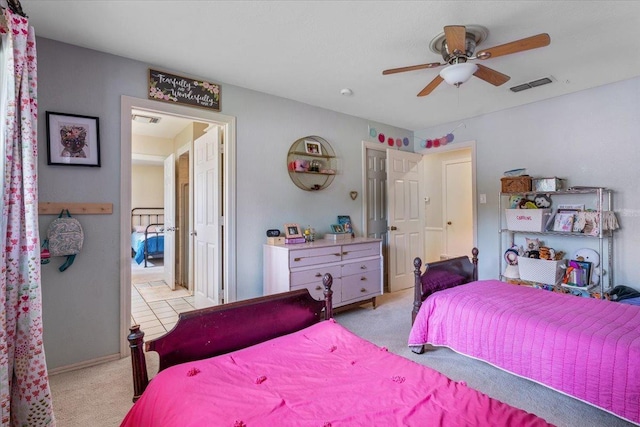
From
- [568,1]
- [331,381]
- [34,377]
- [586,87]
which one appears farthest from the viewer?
[586,87]

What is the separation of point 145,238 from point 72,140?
462cm

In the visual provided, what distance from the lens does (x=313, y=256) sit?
3162mm

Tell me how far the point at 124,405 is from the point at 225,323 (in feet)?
3.82

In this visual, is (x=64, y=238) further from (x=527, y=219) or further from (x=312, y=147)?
(x=527, y=219)

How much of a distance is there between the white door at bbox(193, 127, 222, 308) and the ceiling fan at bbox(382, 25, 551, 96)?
2.12m

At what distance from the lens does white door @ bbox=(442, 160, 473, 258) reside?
228 inches

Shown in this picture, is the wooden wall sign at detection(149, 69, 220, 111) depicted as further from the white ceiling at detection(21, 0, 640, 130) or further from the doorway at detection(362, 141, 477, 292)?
the doorway at detection(362, 141, 477, 292)

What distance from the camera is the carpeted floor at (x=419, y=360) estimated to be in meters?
1.80

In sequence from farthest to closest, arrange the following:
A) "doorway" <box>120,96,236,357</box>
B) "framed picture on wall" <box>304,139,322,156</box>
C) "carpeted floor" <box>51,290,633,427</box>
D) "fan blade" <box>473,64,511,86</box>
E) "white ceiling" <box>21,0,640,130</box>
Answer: "framed picture on wall" <box>304,139,322,156</box> < "doorway" <box>120,96,236,357</box> < "fan blade" <box>473,64,511,86</box> < "white ceiling" <box>21,0,640,130</box> < "carpeted floor" <box>51,290,633,427</box>

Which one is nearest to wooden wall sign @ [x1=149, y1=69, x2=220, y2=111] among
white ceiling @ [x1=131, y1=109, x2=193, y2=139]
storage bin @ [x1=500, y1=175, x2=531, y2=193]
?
white ceiling @ [x1=131, y1=109, x2=193, y2=139]

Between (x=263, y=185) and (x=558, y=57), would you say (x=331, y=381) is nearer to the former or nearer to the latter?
(x=263, y=185)

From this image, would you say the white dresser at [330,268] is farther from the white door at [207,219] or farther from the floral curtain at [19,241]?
the floral curtain at [19,241]

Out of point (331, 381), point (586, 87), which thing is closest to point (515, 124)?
point (586, 87)

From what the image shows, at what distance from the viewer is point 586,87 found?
330cm
